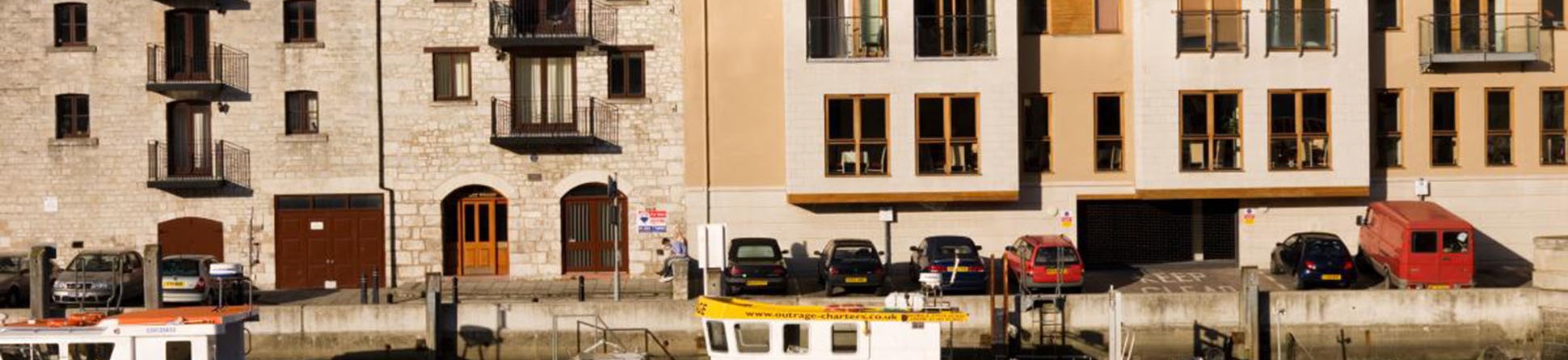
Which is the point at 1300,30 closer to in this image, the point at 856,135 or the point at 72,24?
the point at 856,135

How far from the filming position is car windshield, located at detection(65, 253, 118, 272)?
125 ft

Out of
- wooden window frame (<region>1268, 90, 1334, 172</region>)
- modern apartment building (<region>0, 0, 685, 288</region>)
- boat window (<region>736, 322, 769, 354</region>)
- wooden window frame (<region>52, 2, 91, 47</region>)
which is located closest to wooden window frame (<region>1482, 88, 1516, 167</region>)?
wooden window frame (<region>1268, 90, 1334, 172</region>)

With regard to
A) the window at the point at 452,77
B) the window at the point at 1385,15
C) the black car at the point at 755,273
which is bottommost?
the black car at the point at 755,273

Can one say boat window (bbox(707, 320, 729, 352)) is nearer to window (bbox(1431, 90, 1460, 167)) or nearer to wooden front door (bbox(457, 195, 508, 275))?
wooden front door (bbox(457, 195, 508, 275))

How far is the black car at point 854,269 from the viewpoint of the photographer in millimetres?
37406

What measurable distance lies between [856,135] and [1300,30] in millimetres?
10569

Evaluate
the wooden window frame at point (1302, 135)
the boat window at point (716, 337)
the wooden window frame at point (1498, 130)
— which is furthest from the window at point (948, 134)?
the wooden window frame at point (1498, 130)

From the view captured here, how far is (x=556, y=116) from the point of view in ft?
140

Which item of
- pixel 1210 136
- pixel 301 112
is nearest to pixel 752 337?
pixel 1210 136

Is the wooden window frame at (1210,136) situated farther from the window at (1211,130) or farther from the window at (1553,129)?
the window at (1553,129)

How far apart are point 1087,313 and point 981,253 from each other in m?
7.42

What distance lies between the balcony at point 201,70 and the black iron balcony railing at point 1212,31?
2211cm

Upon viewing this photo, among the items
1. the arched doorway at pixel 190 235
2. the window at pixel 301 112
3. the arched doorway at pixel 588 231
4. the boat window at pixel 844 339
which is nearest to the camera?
the boat window at pixel 844 339

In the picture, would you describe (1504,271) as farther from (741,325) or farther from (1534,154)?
(741,325)
